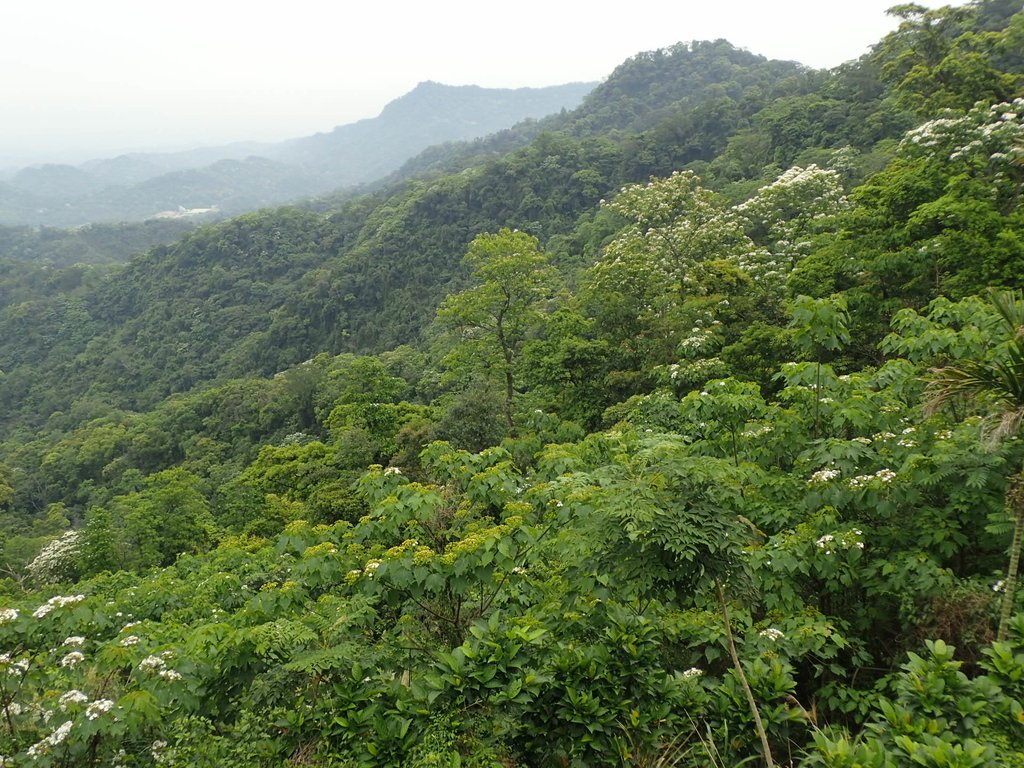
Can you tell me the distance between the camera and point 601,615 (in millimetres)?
3834

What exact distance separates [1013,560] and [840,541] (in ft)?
3.03

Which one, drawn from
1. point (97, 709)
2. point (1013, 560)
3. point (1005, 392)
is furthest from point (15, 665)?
point (1005, 392)

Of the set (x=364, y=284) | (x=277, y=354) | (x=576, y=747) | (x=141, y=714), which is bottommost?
(x=277, y=354)

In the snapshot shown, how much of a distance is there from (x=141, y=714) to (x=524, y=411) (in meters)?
11.1

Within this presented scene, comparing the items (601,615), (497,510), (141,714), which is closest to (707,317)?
(497,510)

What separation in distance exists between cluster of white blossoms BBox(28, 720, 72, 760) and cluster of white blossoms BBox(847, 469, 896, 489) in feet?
18.0

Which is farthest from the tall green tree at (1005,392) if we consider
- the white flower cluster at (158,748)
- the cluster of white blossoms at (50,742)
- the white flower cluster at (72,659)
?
the white flower cluster at (72,659)

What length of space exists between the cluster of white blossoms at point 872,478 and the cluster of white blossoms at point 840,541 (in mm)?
444

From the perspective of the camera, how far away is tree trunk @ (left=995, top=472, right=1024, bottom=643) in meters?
3.21

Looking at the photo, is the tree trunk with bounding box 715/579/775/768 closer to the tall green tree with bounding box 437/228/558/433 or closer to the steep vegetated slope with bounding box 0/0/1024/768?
the steep vegetated slope with bounding box 0/0/1024/768

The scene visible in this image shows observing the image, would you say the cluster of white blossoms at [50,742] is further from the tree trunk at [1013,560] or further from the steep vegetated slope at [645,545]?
the tree trunk at [1013,560]

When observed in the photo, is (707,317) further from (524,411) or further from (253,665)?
(253,665)

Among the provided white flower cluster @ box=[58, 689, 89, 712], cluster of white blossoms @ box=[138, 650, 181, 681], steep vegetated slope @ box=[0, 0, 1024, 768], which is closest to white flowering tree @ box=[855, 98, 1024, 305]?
steep vegetated slope @ box=[0, 0, 1024, 768]

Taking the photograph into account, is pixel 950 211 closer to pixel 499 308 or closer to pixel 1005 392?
pixel 1005 392
